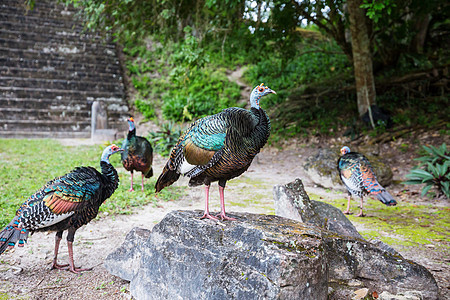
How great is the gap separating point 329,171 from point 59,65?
43.2 ft

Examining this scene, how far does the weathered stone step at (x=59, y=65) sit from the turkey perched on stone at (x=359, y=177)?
43.7ft

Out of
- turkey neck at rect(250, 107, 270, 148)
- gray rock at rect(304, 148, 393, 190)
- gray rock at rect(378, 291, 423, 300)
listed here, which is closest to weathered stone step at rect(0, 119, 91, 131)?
gray rock at rect(304, 148, 393, 190)

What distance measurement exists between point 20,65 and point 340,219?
15409mm

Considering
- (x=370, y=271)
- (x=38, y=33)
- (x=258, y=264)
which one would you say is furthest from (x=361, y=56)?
(x=38, y=33)

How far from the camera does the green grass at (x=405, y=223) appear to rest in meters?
A: 4.89

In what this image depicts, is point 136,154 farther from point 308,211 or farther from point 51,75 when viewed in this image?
point 51,75

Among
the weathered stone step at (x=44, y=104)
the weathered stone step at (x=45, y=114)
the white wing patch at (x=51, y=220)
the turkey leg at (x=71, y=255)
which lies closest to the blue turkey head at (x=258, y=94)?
the white wing patch at (x=51, y=220)

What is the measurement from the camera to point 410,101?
38.5 feet

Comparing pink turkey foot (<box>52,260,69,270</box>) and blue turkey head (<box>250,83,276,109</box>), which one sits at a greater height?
blue turkey head (<box>250,83,276,109</box>)

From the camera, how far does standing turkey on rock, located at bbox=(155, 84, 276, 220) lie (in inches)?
134

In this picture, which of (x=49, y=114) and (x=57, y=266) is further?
(x=49, y=114)

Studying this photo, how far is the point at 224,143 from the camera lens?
339 cm

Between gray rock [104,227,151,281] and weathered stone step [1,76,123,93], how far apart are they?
13.0m

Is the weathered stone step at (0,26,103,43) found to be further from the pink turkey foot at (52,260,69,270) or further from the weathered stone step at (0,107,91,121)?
the pink turkey foot at (52,260,69,270)
